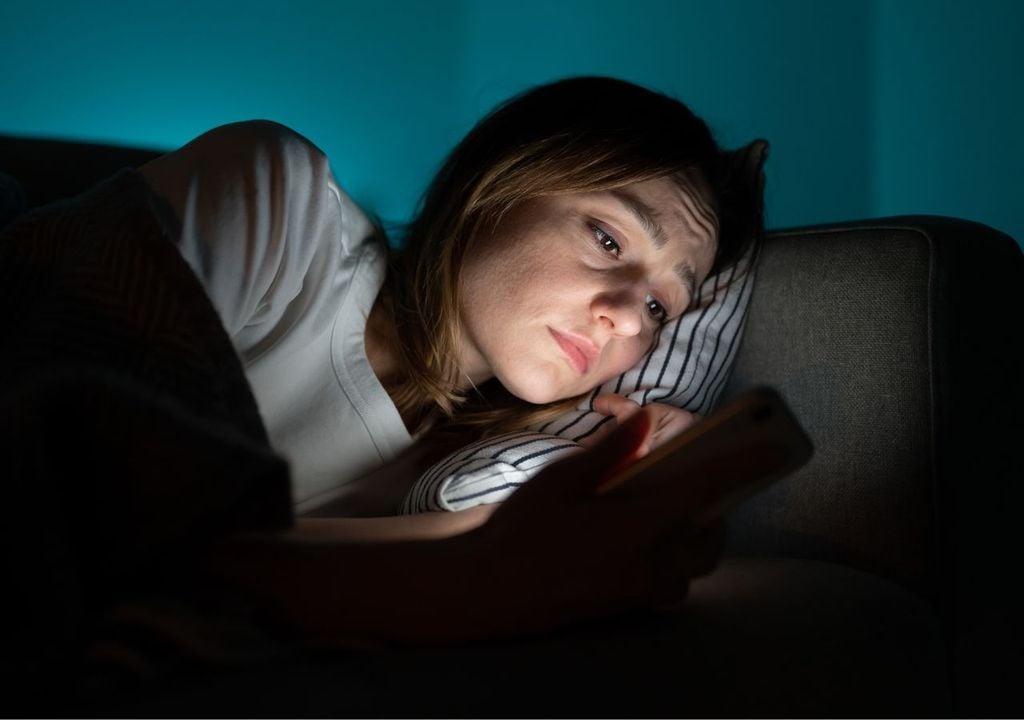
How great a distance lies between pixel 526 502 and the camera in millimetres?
524

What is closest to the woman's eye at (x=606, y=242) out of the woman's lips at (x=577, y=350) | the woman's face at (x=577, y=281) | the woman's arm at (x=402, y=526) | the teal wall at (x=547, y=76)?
the woman's face at (x=577, y=281)

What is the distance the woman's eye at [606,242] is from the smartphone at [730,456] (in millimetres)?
502

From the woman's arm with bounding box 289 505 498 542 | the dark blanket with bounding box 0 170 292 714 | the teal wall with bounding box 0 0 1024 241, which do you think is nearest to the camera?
the dark blanket with bounding box 0 170 292 714

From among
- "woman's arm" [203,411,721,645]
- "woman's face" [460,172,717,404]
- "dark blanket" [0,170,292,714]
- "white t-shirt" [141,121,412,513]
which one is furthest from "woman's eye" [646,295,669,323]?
"dark blanket" [0,170,292,714]

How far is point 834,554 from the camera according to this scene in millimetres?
900

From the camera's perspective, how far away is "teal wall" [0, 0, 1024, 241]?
1.25m

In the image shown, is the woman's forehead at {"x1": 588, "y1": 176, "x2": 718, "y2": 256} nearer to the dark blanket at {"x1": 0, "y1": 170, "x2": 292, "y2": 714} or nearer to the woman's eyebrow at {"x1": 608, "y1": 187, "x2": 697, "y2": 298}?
the woman's eyebrow at {"x1": 608, "y1": 187, "x2": 697, "y2": 298}

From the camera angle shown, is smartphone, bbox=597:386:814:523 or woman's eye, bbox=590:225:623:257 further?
woman's eye, bbox=590:225:623:257

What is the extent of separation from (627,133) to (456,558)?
0.70 metres

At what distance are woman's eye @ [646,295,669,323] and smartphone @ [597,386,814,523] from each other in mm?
545

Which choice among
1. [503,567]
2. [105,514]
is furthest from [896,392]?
[105,514]

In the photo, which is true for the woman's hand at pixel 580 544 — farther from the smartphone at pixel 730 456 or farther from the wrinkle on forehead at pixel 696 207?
the wrinkle on forehead at pixel 696 207

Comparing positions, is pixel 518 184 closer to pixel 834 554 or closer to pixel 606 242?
pixel 606 242

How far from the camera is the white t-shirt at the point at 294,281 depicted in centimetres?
82
